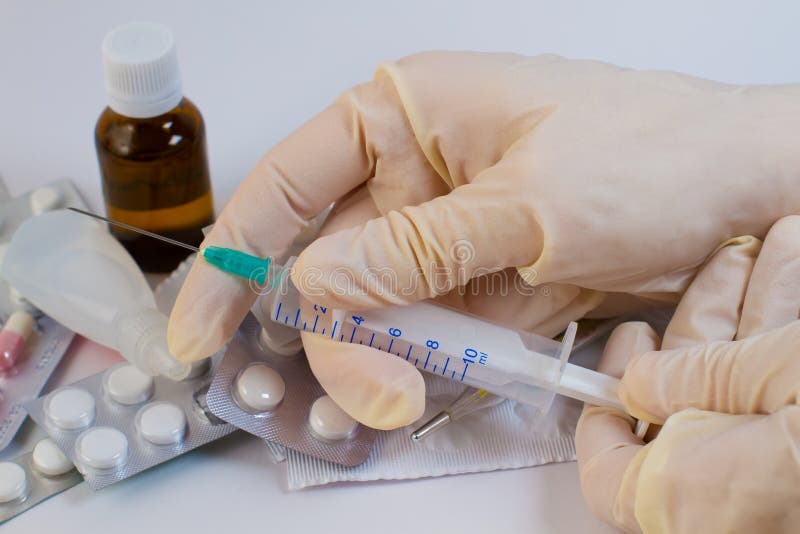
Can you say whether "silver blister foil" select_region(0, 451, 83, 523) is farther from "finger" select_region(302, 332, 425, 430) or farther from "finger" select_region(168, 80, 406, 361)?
"finger" select_region(302, 332, 425, 430)

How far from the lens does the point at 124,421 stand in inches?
39.4

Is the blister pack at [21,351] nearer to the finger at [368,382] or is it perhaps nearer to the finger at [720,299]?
the finger at [368,382]

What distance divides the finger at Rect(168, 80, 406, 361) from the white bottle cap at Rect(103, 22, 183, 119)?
5.7 inches

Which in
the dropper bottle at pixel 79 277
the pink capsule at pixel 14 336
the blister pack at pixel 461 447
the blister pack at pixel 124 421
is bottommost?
the blister pack at pixel 461 447

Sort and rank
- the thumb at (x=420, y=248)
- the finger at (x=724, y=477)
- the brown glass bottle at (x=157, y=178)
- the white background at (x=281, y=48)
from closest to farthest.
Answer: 1. the finger at (x=724, y=477)
2. the thumb at (x=420, y=248)
3. the brown glass bottle at (x=157, y=178)
4. the white background at (x=281, y=48)

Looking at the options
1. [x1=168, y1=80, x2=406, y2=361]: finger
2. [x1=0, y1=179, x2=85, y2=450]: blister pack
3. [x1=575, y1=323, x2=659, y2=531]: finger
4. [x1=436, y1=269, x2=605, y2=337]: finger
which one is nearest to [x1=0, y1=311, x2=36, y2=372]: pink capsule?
[x1=0, y1=179, x2=85, y2=450]: blister pack

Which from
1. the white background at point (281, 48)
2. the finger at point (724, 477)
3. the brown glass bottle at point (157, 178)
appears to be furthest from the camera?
the white background at point (281, 48)

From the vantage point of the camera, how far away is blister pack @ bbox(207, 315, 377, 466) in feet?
3.20

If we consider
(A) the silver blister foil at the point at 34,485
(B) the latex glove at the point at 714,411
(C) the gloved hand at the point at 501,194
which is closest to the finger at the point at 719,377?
(B) the latex glove at the point at 714,411

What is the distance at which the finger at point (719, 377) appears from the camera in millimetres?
793

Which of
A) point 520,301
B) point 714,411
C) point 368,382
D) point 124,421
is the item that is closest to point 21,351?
point 124,421

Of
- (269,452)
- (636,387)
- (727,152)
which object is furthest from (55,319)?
(727,152)

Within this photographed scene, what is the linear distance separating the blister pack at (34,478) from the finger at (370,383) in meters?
0.28

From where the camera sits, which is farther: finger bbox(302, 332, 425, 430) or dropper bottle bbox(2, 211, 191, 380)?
dropper bottle bbox(2, 211, 191, 380)
